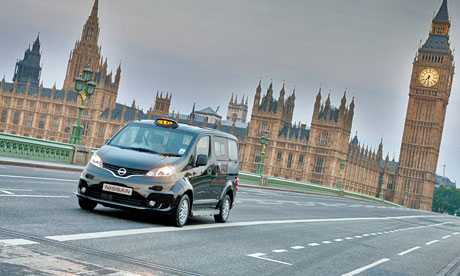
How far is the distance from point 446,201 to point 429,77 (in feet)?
189

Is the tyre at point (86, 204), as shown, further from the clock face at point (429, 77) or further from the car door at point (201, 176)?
the clock face at point (429, 77)

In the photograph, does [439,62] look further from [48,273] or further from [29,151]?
[48,273]

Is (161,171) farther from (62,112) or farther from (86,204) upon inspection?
(62,112)

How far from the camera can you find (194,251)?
28.3 feet

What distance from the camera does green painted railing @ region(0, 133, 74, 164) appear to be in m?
24.7

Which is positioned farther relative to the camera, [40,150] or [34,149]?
[40,150]

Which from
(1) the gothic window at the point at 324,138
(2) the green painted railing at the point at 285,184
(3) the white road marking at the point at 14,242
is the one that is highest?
(1) the gothic window at the point at 324,138

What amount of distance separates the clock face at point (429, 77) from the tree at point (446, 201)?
5477 centimetres

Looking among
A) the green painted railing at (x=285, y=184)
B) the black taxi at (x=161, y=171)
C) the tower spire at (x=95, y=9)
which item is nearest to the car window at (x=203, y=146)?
the black taxi at (x=161, y=171)

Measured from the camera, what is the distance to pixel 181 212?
35.6ft

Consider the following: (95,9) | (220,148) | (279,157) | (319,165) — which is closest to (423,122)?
(319,165)

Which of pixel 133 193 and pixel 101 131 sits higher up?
pixel 101 131

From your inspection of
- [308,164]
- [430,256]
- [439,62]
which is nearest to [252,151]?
[308,164]

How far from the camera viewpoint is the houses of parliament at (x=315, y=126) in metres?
113
